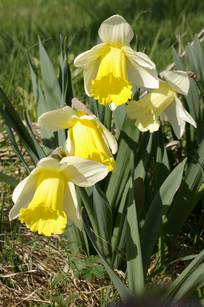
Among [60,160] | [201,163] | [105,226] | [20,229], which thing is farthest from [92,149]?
[20,229]

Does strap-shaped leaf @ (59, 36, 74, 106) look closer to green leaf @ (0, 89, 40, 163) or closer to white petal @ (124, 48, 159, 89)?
green leaf @ (0, 89, 40, 163)

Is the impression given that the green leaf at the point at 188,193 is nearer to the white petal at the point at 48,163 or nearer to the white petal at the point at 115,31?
the white petal at the point at 115,31

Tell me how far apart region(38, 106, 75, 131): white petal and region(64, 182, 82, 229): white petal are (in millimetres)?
150

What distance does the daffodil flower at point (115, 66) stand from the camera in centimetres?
144

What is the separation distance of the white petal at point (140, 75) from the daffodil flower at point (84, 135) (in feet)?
0.56

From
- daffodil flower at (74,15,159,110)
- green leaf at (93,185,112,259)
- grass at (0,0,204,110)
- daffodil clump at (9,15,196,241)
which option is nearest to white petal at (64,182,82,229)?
daffodil clump at (9,15,196,241)

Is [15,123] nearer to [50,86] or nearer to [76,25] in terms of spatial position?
[50,86]

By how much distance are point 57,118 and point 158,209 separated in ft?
1.27

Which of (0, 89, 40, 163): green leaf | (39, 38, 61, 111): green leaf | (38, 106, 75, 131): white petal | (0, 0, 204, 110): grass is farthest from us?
(0, 0, 204, 110): grass

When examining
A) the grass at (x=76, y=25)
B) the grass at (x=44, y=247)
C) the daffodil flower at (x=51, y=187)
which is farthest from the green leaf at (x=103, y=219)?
the grass at (x=76, y=25)

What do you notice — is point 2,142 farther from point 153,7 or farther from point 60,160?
point 153,7

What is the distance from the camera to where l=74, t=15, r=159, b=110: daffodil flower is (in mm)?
1436

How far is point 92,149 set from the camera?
1375 millimetres

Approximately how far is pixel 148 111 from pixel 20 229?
692 mm
